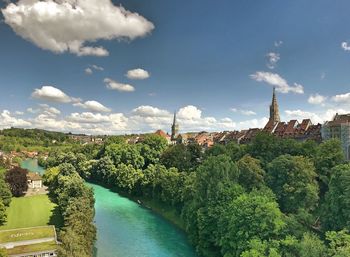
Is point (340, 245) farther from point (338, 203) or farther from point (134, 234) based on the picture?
point (134, 234)

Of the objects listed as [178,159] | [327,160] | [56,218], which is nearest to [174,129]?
[178,159]

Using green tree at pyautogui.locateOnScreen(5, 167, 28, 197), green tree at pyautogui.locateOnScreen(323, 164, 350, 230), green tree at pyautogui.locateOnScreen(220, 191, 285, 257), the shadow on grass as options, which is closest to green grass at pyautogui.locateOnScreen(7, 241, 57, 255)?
the shadow on grass

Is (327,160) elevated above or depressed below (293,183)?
above

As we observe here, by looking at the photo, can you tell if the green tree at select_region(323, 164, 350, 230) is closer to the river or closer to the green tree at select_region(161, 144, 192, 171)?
the river

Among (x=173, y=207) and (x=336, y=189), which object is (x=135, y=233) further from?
(x=336, y=189)

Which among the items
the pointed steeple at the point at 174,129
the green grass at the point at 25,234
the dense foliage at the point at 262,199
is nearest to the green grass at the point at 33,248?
the green grass at the point at 25,234

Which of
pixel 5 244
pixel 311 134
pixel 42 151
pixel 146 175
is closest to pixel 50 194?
pixel 146 175
